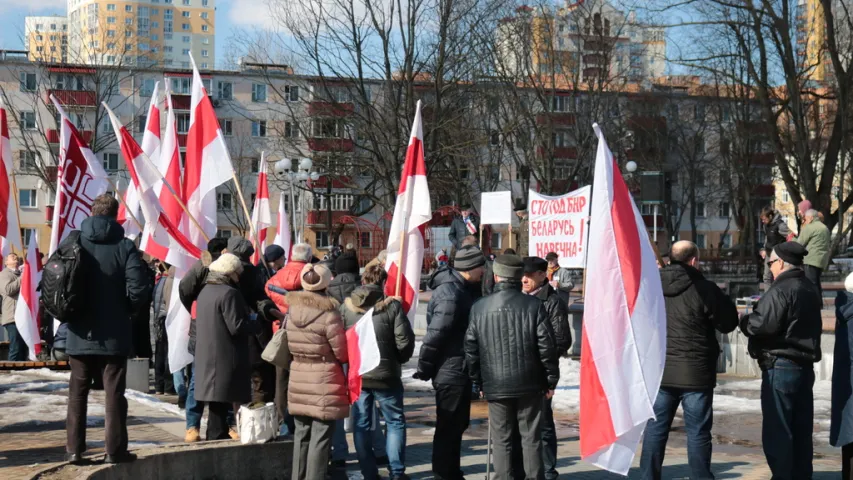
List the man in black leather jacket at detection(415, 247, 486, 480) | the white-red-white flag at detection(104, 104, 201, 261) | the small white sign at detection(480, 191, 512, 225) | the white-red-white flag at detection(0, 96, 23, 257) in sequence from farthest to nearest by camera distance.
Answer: the small white sign at detection(480, 191, 512, 225), the white-red-white flag at detection(0, 96, 23, 257), the white-red-white flag at detection(104, 104, 201, 261), the man in black leather jacket at detection(415, 247, 486, 480)

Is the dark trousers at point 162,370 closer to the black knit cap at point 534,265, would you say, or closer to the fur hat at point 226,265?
the fur hat at point 226,265

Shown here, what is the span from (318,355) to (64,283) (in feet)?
5.84

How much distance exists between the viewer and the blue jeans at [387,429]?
861 cm

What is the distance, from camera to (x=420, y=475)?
9.11m

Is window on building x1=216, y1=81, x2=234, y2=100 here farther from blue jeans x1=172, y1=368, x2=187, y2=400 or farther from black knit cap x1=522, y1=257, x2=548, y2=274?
black knit cap x1=522, y1=257, x2=548, y2=274

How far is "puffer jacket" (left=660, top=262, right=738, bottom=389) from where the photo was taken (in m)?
7.95

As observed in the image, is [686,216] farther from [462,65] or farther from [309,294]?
[309,294]

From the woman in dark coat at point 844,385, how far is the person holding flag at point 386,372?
302cm

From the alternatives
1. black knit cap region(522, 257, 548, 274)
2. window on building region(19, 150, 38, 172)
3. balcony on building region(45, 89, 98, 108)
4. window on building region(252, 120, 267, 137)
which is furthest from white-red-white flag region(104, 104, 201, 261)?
window on building region(252, 120, 267, 137)

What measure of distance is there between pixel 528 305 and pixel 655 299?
0.84 metres

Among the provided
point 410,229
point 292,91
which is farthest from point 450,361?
point 292,91

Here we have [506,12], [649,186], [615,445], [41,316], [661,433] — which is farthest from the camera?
[506,12]

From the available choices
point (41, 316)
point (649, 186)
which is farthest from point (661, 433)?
point (649, 186)

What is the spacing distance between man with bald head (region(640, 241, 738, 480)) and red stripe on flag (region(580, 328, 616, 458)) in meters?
0.75
